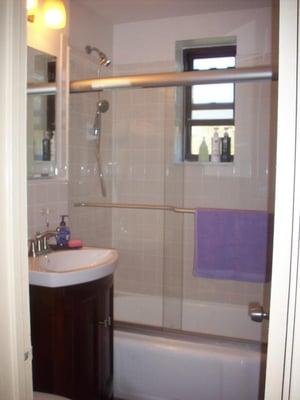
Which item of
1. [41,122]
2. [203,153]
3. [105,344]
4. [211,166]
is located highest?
[41,122]

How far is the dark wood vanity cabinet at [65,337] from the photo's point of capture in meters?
Answer: 1.52

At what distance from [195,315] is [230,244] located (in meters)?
0.79

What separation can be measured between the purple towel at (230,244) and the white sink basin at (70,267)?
2.49ft

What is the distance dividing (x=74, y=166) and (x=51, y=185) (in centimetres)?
39

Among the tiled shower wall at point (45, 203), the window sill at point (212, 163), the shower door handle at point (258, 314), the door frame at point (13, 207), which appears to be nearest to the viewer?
the door frame at point (13, 207)

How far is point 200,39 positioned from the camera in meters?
2.80

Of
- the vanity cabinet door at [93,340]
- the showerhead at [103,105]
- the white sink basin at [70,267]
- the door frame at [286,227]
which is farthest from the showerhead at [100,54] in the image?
the door frame at [286,227]

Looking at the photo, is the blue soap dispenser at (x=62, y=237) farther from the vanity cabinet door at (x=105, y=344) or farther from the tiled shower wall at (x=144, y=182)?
the tiled shower wall at (x=144, y=182)

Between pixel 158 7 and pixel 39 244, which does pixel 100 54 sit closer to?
pixel 158 7

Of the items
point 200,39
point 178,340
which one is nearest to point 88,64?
point 200,39

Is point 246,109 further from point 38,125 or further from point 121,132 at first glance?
point 38,125

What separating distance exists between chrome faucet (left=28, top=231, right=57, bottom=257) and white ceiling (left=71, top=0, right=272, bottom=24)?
5.44 ft

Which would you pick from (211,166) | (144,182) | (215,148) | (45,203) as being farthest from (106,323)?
(215,148)

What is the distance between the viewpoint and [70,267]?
186 centimetres
